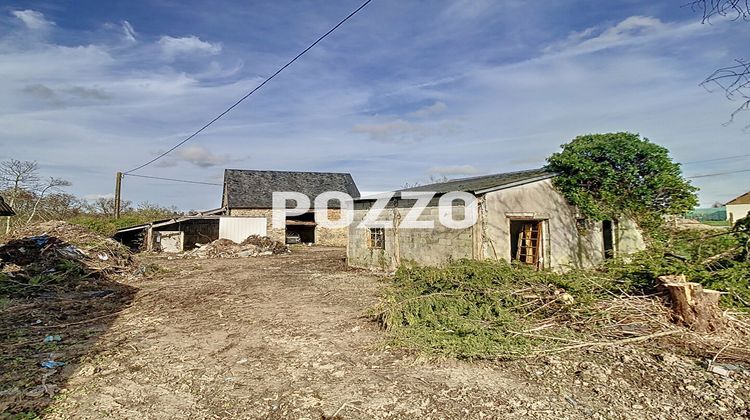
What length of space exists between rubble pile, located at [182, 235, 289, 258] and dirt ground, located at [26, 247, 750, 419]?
39.9 feet

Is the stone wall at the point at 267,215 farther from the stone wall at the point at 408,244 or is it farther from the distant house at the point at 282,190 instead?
the stone wall at the point at 408,244

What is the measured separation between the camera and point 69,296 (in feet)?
27.8

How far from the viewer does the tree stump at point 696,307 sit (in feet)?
16.1

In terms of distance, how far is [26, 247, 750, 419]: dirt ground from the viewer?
345 cm

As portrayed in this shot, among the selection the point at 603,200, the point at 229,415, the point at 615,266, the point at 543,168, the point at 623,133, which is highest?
the point at 623,133

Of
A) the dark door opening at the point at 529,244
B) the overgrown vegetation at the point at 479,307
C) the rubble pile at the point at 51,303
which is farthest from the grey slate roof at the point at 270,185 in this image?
the overgrown vegetation at the point at 479,307

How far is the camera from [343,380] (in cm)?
412

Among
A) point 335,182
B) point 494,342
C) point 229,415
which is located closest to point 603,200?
point 494,342

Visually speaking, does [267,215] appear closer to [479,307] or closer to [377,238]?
[377,238]

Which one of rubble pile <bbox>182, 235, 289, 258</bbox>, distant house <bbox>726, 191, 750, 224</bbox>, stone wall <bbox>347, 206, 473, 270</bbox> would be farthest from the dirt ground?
distant house <bbox>726, 191, 750, 224</bbox>

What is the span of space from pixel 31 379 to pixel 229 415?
244 centimetres

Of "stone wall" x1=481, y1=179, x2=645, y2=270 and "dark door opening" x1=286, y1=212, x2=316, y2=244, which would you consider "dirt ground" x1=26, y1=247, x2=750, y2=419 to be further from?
"dark door opening" x1=286, y1=212, x2=316, y2=244

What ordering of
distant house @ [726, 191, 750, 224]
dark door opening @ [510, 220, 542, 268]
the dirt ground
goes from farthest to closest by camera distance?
distant house @ [726, 191, 750, 224] < dark door opening @ [510, 220, 542, 268] < the dirt ground

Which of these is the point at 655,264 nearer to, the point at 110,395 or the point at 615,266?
the point at 615,266
